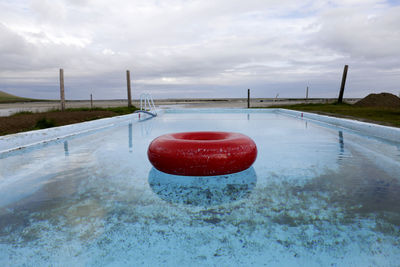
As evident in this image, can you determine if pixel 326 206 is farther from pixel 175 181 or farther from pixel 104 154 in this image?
pixel 104 154

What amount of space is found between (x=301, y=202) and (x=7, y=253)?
2391 mm

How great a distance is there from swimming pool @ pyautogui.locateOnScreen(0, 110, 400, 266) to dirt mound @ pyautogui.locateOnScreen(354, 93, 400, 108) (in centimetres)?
1775

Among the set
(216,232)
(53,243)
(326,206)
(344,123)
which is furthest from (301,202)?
(344,123)

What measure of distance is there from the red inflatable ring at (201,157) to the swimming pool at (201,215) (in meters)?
0.13

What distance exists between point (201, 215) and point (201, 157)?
942 mm

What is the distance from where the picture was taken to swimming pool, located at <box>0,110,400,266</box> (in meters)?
1.65

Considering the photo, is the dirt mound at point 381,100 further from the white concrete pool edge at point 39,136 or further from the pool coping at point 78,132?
the white concrete pool edge at point 39,136

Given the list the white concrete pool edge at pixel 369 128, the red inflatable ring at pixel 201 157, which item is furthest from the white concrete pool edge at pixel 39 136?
the white concrete pool edge at pixel 369 128

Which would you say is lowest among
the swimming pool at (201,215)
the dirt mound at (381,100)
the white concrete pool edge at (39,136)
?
the swimming pool at (201,215)

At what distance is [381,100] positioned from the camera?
18531mm

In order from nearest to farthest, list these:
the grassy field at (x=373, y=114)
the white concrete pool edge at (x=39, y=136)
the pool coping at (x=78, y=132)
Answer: the white concrete pool edge at (x=39, y=136)
the pool coping at (x=78, y=132)
the grassy field at (x=373, y=114)

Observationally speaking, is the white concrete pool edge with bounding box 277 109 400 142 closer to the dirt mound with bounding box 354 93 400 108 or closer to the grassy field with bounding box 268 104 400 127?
the grassy field with bounding box 268 104 400 127

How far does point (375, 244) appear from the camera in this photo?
174 centimetres

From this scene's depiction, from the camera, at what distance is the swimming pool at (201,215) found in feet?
5.41
